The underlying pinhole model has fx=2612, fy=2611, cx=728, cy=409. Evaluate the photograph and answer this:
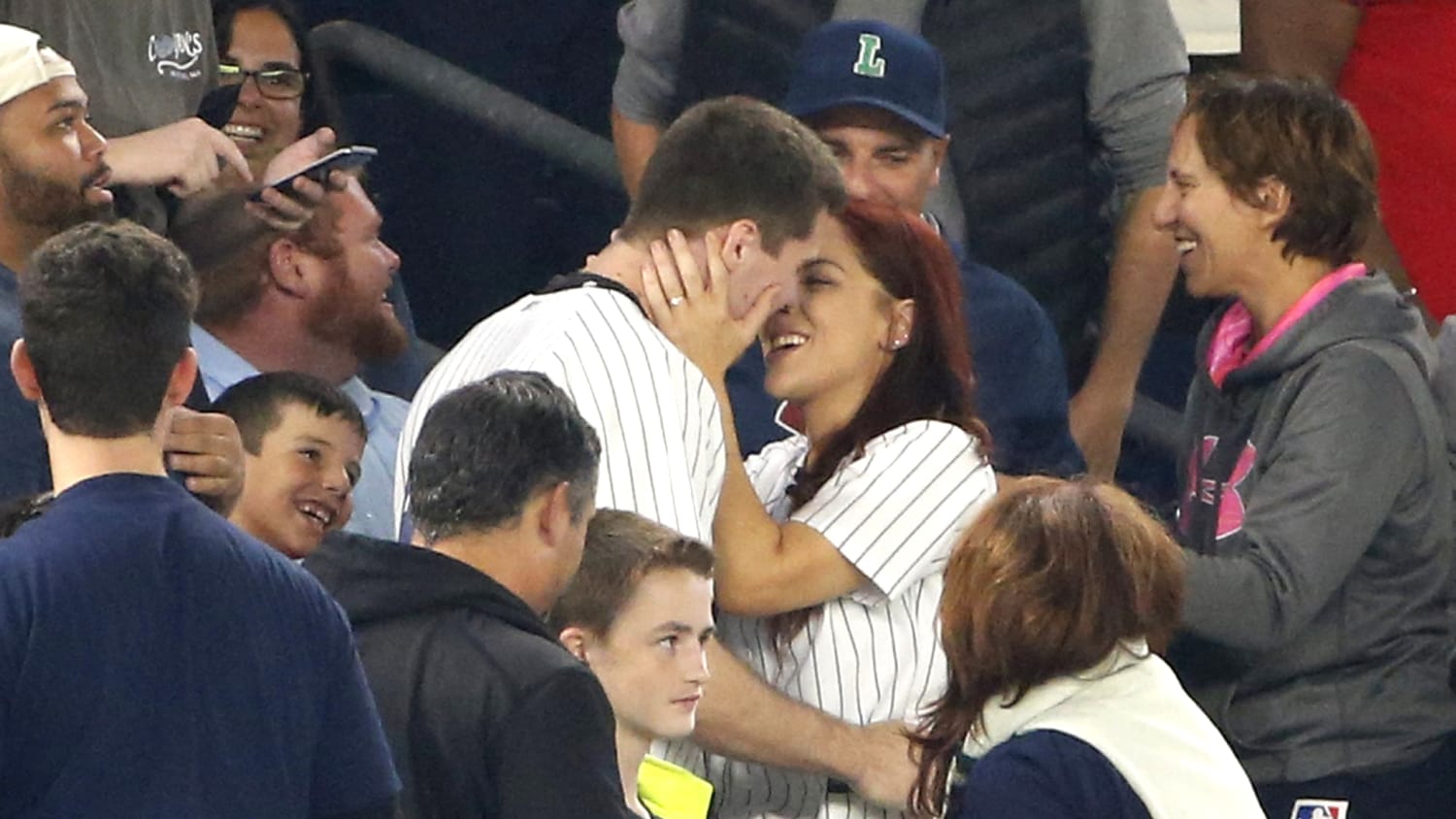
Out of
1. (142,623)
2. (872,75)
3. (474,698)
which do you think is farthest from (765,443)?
(142,623)

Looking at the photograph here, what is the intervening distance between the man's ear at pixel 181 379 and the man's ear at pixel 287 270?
205 centimetres

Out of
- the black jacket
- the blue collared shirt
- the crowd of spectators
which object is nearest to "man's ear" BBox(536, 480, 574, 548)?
the crowd of spectators

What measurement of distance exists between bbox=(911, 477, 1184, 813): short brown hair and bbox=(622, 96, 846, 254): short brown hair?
2.23 ft

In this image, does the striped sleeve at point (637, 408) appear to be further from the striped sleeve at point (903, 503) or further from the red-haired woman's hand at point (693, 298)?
the striped sleeve at point (903, 503)

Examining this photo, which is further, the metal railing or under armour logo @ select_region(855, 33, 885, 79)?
the metal railing

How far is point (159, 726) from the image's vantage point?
261 cm

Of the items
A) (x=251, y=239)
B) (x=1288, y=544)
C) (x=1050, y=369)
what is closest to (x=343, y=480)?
(x=251, y=239)

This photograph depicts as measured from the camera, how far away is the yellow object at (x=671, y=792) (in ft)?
11.2

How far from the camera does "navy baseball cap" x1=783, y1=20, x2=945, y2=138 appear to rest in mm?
4594

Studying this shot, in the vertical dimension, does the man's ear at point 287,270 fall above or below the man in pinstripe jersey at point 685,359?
below

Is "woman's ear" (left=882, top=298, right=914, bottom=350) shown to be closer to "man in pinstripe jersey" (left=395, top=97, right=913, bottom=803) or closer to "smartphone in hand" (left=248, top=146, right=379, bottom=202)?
"man in pinstripe jersey" (left=395, top=97, right=913, bottom=803)

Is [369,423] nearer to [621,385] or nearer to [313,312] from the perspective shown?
[313,312]

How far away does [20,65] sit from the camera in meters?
4.06

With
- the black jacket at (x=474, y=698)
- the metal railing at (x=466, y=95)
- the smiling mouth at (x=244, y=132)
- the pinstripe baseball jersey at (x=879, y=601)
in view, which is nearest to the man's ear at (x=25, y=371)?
the black jacket at (x=474, y=698)
